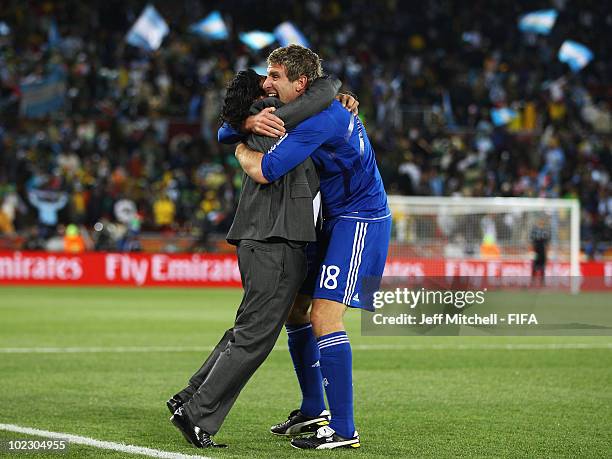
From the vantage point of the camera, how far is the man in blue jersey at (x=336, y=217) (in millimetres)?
6387

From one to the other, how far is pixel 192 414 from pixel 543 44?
33.0 metres

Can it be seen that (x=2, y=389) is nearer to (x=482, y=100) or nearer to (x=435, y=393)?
(x=435, y=393)

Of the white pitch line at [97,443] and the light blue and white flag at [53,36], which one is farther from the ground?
the light blue and white flag at [53,36]

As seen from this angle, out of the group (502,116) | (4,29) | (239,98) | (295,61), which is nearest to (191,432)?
(239,98)

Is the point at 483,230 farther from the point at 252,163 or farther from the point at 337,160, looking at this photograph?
the point at 252,163

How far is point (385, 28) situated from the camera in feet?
119

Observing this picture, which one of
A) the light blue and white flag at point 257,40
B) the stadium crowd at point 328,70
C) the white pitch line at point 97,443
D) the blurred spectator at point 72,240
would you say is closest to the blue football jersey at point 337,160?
the white pitch line at point 97,443

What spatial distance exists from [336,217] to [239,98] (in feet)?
2.96

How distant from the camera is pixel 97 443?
21.3ft

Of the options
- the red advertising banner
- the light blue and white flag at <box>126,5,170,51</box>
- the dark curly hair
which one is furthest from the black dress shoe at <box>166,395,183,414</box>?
the light blue and white flag at <box>126,5,170,51</box>

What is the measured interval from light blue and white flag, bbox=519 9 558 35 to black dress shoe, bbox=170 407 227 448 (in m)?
30.0

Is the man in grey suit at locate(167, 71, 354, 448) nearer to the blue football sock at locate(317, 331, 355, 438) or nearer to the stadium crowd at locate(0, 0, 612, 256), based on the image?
the blue football sock at locate(317, 331, 355, 438)

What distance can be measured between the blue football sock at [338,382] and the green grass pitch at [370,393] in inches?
8.3

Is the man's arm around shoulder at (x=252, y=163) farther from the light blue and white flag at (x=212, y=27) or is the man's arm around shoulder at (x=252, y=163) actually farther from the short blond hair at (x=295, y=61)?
the light blue and white flag at (x=212, y=27)
